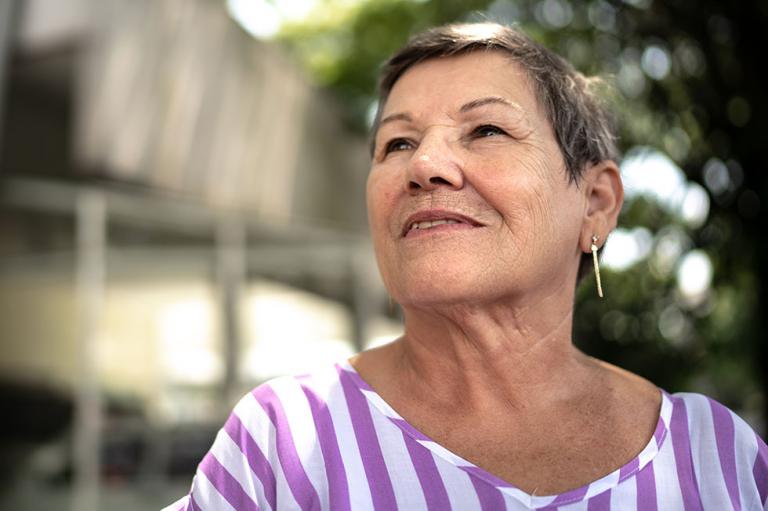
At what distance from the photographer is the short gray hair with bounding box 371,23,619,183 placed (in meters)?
1.90

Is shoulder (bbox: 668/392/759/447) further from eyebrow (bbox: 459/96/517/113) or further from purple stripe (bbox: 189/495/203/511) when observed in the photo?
purple stripe (bbox: 189/495/203/511)

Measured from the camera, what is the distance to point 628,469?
69.3 inches

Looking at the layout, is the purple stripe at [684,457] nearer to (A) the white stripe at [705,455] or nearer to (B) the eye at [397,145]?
(A) the white stripe at [705,455]

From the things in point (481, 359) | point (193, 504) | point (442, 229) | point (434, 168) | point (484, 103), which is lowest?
point (193, 504)

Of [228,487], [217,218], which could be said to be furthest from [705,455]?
[217,218]

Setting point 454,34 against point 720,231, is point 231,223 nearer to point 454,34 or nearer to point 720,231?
point 720,231

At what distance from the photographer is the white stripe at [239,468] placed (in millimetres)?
1636

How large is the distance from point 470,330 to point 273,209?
8.62 meters

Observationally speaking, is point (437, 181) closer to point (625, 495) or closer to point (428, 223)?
point (428, 223)

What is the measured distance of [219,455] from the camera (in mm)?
1674

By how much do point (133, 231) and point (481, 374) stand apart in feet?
23.2

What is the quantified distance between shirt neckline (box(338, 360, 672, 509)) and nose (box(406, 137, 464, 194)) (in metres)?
0.41

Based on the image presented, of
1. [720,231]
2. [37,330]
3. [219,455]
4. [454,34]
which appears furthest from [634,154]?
[37,330]

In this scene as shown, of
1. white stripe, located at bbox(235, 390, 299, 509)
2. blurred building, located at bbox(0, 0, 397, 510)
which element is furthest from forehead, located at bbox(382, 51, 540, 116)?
blurred building, located at bbox(0, 0, 397, 510)
